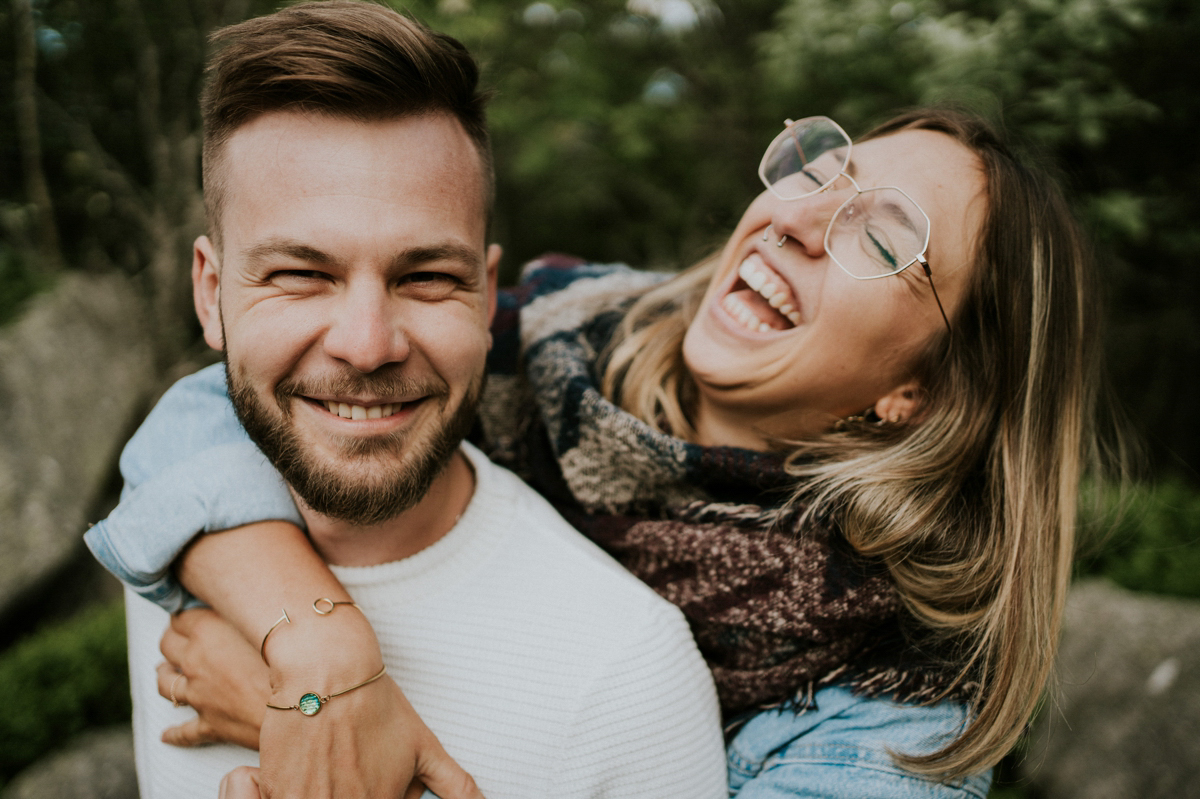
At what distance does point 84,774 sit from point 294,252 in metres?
2.89

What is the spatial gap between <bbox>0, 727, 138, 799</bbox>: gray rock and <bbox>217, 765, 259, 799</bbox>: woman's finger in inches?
87.4

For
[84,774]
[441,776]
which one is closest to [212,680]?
[441,776]

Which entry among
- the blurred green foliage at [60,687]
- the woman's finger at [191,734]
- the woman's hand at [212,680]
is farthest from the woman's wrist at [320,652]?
the blurred green foliage at [60,687]

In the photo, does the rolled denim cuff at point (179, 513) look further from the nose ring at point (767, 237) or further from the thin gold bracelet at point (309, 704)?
the nose ring at point (767, 237)

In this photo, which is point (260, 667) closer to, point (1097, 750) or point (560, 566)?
point (560, 566)

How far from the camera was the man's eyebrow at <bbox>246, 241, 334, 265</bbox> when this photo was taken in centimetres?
145

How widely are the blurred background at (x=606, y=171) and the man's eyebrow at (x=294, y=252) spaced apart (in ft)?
6.95

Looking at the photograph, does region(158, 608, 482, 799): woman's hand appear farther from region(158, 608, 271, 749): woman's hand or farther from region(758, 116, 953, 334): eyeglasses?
region(758, 116, 953, 334): eyeglasses

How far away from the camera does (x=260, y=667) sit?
160 centimetres

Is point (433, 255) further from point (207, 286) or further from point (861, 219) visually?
point (861, 219)

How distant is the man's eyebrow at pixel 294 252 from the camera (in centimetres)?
145

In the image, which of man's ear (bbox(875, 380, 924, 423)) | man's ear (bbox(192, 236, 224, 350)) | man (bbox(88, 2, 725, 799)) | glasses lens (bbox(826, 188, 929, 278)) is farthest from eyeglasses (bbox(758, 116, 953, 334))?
man's ear (bbox(192, 236, 224, 350))

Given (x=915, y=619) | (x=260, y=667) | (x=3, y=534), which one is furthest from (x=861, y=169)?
(x=3, y=534)

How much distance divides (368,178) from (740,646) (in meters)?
1.42
